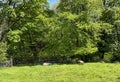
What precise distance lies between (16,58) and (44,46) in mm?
4304

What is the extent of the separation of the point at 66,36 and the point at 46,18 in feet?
12.6

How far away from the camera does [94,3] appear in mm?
34312

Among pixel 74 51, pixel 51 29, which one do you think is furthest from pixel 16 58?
pixel 74 51

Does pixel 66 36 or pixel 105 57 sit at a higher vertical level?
pixel 66 36

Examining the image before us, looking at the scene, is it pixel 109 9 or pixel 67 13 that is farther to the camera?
pixel 109 9

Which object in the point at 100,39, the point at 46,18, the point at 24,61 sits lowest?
the point at 24,61

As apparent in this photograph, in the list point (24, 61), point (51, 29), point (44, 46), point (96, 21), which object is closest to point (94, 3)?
point (96, 21)

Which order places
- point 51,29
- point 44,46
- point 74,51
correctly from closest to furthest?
point 74,51 < point 51,29 < point 44,46

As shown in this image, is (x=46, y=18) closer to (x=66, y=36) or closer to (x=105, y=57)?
(x=66, y=36)

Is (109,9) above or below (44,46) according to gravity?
above

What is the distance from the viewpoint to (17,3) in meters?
36.6

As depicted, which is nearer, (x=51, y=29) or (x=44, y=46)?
(x=51, y=29)

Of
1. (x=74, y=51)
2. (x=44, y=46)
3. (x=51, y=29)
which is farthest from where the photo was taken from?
(x=44, y=46)

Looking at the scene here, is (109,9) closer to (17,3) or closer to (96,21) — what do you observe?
(96,21)
